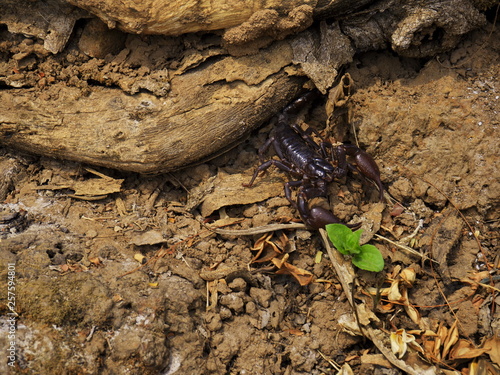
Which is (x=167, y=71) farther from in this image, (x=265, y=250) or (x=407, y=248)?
(x=407, y=248)

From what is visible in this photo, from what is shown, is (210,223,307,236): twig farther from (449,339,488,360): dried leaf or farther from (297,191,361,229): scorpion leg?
(449,339,488,360): dried leaf

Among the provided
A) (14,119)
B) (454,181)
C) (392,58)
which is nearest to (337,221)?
(454,181)

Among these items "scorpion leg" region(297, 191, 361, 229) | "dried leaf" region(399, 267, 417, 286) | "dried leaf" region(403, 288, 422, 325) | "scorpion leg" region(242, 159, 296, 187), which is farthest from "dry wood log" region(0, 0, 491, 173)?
"dried leaf" region(403, 288, 422, 325)

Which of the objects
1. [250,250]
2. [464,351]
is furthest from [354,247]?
[464,351]

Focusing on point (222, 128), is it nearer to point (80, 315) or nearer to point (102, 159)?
point (102, 159)

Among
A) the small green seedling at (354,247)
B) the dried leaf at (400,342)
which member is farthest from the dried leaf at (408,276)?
the dried leaf at (400,342)
